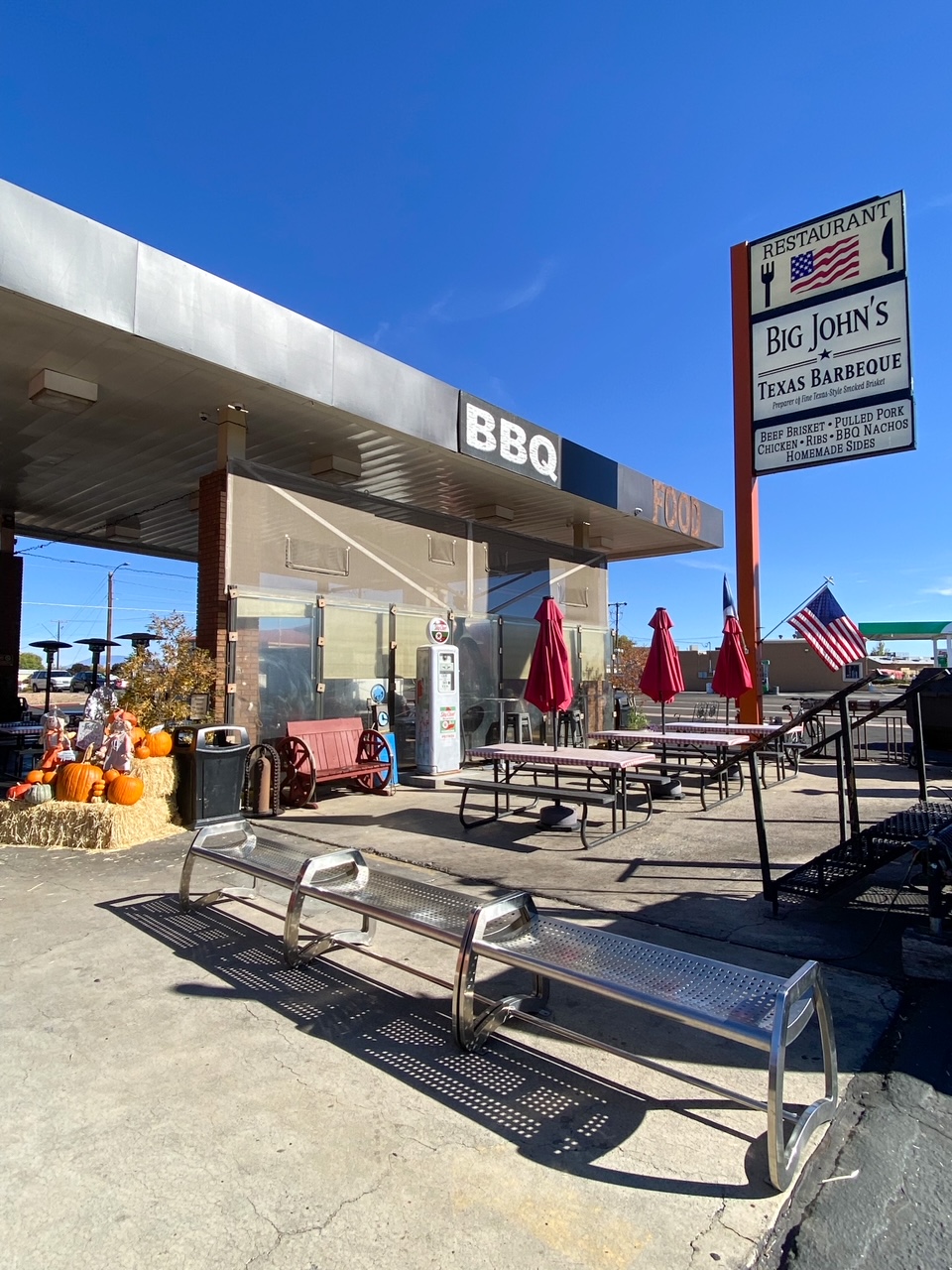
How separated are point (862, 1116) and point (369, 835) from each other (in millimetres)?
5183

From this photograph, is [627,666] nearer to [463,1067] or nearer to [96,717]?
[96,717]

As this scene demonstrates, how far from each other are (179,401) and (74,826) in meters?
4.77

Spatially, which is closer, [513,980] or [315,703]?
[513,980]

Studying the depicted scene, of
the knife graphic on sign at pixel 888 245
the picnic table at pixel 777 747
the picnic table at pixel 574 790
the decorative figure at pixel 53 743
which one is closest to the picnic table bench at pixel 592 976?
the picnic table at pixel 574 790

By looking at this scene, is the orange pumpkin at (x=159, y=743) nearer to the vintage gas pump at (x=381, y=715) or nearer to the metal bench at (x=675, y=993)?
the vintage gas pump at (x=381, y=715)

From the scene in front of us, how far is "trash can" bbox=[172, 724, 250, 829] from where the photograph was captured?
7441 mm

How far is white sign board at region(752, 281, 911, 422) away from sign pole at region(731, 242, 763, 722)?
0.27 metres

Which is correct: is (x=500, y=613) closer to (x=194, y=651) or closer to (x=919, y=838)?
(x=194, y=651)

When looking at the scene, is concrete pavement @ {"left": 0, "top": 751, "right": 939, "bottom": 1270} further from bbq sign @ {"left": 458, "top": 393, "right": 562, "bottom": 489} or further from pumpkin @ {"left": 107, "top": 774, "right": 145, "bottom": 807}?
bbq sign @ {"left": 458, "top": 393, "right": 562, "bottom": 489}

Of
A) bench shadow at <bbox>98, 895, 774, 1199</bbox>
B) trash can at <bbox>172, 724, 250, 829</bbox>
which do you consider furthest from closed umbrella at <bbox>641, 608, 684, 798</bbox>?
bench shadow at <bbox>98, 895, 774, 1199</bbox>

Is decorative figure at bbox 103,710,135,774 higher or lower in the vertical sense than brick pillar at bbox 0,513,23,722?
lower

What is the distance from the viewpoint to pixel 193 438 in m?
9.99

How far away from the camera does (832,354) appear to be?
12.2 metres

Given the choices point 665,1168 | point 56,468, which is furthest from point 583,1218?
point 56,468
